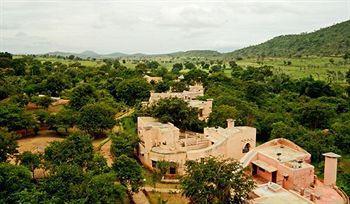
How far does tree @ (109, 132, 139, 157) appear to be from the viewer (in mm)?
34125

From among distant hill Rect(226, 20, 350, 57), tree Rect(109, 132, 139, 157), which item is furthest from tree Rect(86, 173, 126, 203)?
distant hill Rect(226, 20, 350, 57)

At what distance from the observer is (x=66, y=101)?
5753 centimetres

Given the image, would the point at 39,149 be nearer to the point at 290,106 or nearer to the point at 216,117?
the point at 216,117

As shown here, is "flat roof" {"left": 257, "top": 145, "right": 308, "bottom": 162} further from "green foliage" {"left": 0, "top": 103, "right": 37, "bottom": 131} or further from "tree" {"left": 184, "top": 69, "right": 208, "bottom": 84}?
"tree" {"left": 184, "top": 69, "right": 208, "bottom": 84}

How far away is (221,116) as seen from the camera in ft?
141

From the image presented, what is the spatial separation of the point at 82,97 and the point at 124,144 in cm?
2042

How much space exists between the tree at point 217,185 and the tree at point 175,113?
16.5m

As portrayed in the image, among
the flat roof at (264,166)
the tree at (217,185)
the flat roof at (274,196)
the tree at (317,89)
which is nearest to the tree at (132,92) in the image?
the tree at (317,89)

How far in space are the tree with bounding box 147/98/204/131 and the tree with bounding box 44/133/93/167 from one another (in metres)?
10.6

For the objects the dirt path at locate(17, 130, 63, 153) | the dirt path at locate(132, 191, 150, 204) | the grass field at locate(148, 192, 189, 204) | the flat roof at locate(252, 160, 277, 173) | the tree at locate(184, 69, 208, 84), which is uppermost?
the tree at locate(184, 69, 208, 84)

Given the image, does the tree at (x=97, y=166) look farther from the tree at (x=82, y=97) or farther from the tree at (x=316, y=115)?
the tree at (x=316, y=115)

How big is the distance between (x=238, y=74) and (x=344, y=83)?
2340cm

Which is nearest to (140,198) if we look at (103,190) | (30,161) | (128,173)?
(128,173)

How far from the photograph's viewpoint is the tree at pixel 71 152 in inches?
1144
